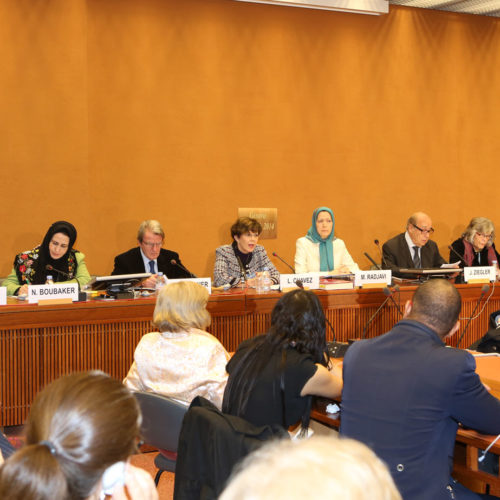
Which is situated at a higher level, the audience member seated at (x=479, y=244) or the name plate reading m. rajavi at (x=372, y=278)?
the audience member seated at (x=479, y=244)

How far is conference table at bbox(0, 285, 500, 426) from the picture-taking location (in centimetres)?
337

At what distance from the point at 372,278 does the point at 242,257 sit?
1048 millimetres

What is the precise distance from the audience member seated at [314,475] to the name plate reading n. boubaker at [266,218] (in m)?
5.06

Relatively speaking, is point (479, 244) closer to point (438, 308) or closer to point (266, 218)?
point (266, 218)

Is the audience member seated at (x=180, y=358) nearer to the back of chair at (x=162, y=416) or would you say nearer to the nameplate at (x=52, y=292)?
the back of chair at (x=162, y=416)

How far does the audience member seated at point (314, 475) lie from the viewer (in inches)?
24.5

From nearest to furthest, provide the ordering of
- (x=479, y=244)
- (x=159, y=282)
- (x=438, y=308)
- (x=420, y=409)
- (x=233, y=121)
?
(x=420, y=409) < (x=438, y=308) < (x=159, y=282) < (x=479, y=244) < (x=233, y=121)

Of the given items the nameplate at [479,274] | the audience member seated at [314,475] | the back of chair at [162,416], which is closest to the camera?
the audience member seated at [314,475]

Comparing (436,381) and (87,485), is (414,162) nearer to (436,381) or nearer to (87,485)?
(436,381)

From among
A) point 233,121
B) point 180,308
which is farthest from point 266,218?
point 180,308

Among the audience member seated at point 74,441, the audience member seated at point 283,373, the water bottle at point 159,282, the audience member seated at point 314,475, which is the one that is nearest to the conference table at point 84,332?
the water bottle at point 159,282

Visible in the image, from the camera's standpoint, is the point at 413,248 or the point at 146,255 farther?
the point at 413,248

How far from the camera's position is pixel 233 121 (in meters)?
5.69

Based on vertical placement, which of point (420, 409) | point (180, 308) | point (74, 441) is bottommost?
point (420, 409)
